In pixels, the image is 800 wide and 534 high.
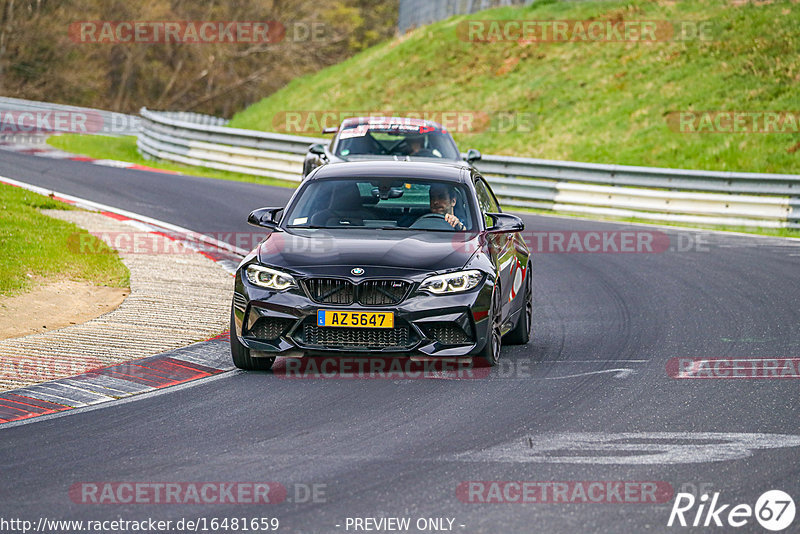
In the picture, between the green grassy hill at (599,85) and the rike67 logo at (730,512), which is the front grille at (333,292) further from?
the green grassy hill at (599,85)

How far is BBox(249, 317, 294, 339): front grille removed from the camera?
8312mm

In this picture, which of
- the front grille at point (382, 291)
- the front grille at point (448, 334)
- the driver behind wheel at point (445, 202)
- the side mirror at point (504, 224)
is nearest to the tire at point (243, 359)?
the front grille at point (382, 291)

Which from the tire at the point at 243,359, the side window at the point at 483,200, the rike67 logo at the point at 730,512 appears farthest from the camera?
the side window at the point at 483,200

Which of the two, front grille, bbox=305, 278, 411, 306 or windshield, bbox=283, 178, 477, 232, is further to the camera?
windshield, bbox=283, 178, 477, 232

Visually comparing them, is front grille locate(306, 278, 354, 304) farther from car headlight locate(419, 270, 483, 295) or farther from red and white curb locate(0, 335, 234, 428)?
red and white curb locate(0, 335, 234, 428)

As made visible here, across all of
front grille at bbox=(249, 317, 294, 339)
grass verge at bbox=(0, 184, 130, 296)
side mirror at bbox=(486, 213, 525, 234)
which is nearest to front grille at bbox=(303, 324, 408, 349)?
front grille at bbox=(249, 317, 294, 339)

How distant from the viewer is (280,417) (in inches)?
286

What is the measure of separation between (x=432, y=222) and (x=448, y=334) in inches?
57.1

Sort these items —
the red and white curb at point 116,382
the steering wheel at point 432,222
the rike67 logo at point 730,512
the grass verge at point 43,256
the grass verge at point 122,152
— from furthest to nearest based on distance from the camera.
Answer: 1. the grass verge at point 122,152
2. the grass verge at point 43,256
3. the steering wheel at point 432,222
4. the red and white curb at point 116,382
5. the rike67 logo at point 730,512

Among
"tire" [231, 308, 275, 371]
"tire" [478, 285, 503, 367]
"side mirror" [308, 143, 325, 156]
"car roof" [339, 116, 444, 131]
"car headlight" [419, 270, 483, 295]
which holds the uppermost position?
"car roof" [339, 116, 444, 131]

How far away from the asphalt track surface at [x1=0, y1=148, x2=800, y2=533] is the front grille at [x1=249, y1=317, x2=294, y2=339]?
34 cm

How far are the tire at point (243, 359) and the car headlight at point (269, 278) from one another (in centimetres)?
38

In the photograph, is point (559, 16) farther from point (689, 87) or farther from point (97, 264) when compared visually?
point (97, 264)

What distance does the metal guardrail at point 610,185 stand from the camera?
68.6 ft
